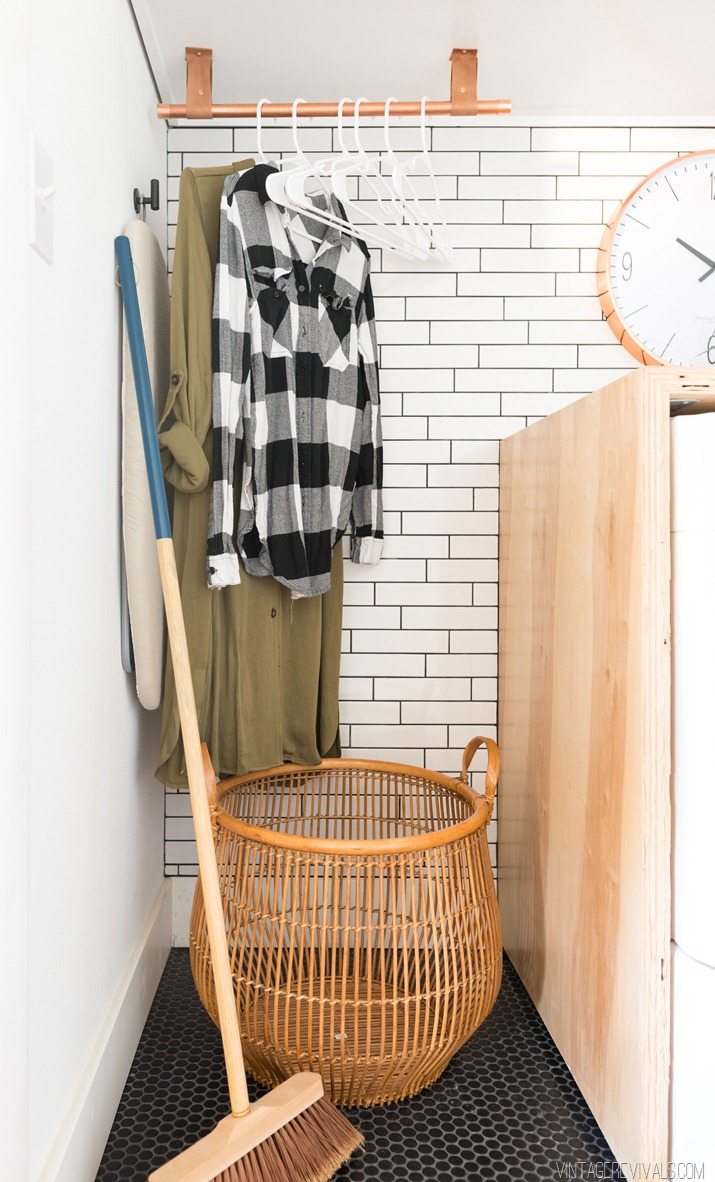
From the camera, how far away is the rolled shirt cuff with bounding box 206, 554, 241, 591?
1639mm

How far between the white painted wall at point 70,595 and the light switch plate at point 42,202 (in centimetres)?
2

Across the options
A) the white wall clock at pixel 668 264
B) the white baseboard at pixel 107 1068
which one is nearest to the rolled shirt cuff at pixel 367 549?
the white wall clock at pixel 668 264

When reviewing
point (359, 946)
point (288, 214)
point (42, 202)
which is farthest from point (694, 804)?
point (288, 214)

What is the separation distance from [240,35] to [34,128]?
86cm

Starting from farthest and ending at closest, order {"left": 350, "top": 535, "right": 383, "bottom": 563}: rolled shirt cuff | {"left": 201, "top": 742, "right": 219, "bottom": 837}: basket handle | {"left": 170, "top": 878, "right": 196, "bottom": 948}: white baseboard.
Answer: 1. {"left": 170, "top": 878, "right": 196, "bottom": 948}: white baseboard
2. {"left": 350, "top": 535, "right": 383, "bottom": 563}: rolled shirt cuff
3. {"left": 201, "top": 742, "right": 219, "bottom": 837}: basket handle

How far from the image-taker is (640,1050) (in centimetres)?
114

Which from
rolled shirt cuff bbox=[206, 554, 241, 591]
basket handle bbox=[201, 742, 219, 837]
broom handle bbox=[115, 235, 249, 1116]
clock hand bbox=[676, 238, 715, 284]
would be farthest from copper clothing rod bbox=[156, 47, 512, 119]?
basket handle bbox=[201, 742, 219, 837]

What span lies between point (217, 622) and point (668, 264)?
1.28 meters

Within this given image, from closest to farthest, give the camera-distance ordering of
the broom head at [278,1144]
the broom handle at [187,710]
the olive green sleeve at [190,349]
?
the broom head at [278,1144], the broom handle at [187,710], the olive green sleeve at [190,349]

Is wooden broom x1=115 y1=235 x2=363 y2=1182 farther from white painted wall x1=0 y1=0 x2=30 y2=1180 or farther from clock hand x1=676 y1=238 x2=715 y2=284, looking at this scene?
clock hand x1=676 y1=238 x2=715 y2=284

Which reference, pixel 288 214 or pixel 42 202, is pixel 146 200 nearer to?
pixel 288 214

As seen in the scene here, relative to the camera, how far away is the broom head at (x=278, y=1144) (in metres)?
1.10

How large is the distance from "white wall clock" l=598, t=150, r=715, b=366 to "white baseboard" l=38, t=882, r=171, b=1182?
166 centimetres

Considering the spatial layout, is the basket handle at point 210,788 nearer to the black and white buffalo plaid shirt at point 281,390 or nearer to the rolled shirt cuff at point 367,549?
the black and white buffalo plaid shirt at point 281,390
